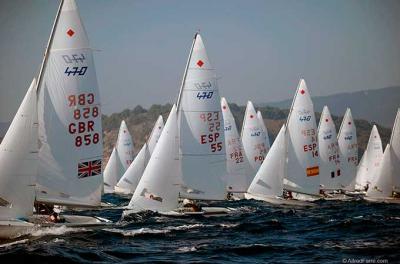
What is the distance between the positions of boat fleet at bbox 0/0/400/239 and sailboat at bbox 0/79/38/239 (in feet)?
0.11

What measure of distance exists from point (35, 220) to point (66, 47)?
662cm

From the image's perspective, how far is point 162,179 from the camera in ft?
97.8

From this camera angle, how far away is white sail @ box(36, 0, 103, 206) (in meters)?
24.1

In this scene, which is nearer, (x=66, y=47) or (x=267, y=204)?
(x=66, y=47)

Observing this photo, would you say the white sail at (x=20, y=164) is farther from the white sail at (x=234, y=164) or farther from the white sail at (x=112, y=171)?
the white sail at (x=112, y=171)

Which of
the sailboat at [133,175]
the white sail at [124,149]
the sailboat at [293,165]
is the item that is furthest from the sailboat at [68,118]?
the white sail at [124,149]

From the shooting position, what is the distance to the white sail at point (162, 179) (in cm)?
2952

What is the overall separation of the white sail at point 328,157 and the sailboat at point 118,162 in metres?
20.1

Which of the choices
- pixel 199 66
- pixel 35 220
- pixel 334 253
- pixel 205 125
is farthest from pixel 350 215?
pixel 35 220

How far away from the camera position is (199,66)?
34.0m

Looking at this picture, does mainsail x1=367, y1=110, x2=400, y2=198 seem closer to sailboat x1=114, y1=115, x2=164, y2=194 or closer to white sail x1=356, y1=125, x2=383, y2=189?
white sail x1=356, y1=125, x2=383, y2=189

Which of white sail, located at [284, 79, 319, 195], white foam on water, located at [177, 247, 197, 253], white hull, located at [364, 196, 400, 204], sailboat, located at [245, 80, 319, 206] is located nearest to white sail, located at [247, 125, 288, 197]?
sailboat, located at [245, 80, 319, 206]

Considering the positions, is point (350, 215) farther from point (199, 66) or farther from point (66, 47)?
point (66, 47)

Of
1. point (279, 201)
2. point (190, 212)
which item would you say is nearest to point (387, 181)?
point (279, 201)
